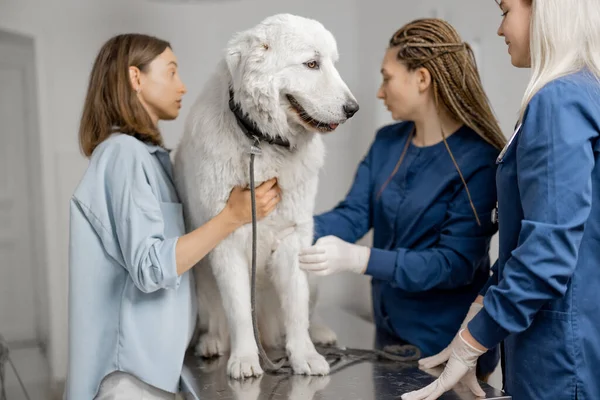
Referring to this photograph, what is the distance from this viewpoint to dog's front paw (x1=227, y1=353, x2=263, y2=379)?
1454 millimetres

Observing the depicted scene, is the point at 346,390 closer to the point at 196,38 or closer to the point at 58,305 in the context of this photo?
the point at 58,305

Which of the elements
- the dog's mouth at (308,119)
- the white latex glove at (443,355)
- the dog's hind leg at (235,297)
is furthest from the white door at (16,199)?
the white latex glove at (443,355)

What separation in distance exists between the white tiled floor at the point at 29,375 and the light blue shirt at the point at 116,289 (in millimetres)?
974

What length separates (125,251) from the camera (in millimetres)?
1352

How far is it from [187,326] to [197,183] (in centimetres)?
36

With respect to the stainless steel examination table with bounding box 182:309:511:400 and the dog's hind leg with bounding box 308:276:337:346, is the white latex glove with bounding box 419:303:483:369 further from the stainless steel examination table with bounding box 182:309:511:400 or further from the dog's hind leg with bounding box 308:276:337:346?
the dog's hind leg with bounding box 308:276:337:346

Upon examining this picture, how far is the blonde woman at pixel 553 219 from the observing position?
108 cm

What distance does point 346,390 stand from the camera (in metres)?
1.39

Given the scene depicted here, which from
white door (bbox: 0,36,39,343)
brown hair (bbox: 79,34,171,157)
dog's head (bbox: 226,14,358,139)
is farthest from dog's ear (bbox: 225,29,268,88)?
white door (bbox: 0,36,39,343)

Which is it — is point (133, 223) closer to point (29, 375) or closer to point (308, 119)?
point (308, 119)

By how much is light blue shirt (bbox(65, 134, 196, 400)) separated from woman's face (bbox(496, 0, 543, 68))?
2.78 feet

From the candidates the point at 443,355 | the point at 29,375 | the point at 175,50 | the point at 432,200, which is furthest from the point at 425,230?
the point at 29,375

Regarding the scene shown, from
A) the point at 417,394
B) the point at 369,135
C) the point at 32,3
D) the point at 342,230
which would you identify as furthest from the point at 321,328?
the point at 32,3

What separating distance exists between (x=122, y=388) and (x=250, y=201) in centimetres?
54
